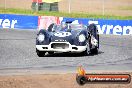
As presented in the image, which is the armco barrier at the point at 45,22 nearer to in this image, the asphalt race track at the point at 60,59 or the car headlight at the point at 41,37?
the asphalt race track at the point at 60,59

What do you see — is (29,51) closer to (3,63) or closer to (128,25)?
(3,63)

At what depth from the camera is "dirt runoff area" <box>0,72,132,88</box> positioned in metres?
11.7

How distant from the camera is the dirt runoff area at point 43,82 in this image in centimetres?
1173

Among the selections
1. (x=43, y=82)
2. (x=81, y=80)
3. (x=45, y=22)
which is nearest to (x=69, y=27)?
(x=43, y=82)

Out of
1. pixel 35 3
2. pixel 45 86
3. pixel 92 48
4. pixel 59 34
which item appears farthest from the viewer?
pixel 35 3

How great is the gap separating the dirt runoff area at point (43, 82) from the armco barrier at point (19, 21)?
2068 cm

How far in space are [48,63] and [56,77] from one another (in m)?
3.86

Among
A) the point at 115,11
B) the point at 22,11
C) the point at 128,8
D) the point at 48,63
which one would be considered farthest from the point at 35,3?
the point at 48,63

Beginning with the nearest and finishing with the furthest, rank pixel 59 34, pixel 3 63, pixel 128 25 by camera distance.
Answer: pixel 3 63, pixel 59 34, pixel 128 25

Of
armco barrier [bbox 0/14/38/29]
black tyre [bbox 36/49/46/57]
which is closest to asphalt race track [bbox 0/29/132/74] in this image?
black tyre [bbox 36/49/46/57]

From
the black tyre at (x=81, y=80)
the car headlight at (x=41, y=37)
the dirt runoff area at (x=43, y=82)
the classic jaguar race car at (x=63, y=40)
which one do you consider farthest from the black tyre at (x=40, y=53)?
the black tyre at (x=81, y=80)

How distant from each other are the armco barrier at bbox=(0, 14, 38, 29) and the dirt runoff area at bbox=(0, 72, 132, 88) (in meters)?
20.7

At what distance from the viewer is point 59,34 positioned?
18.3 metres

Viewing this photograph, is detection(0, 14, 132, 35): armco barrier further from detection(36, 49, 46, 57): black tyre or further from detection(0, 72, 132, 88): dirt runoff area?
detection(0, 72, 132, 88): dirt runoff area
